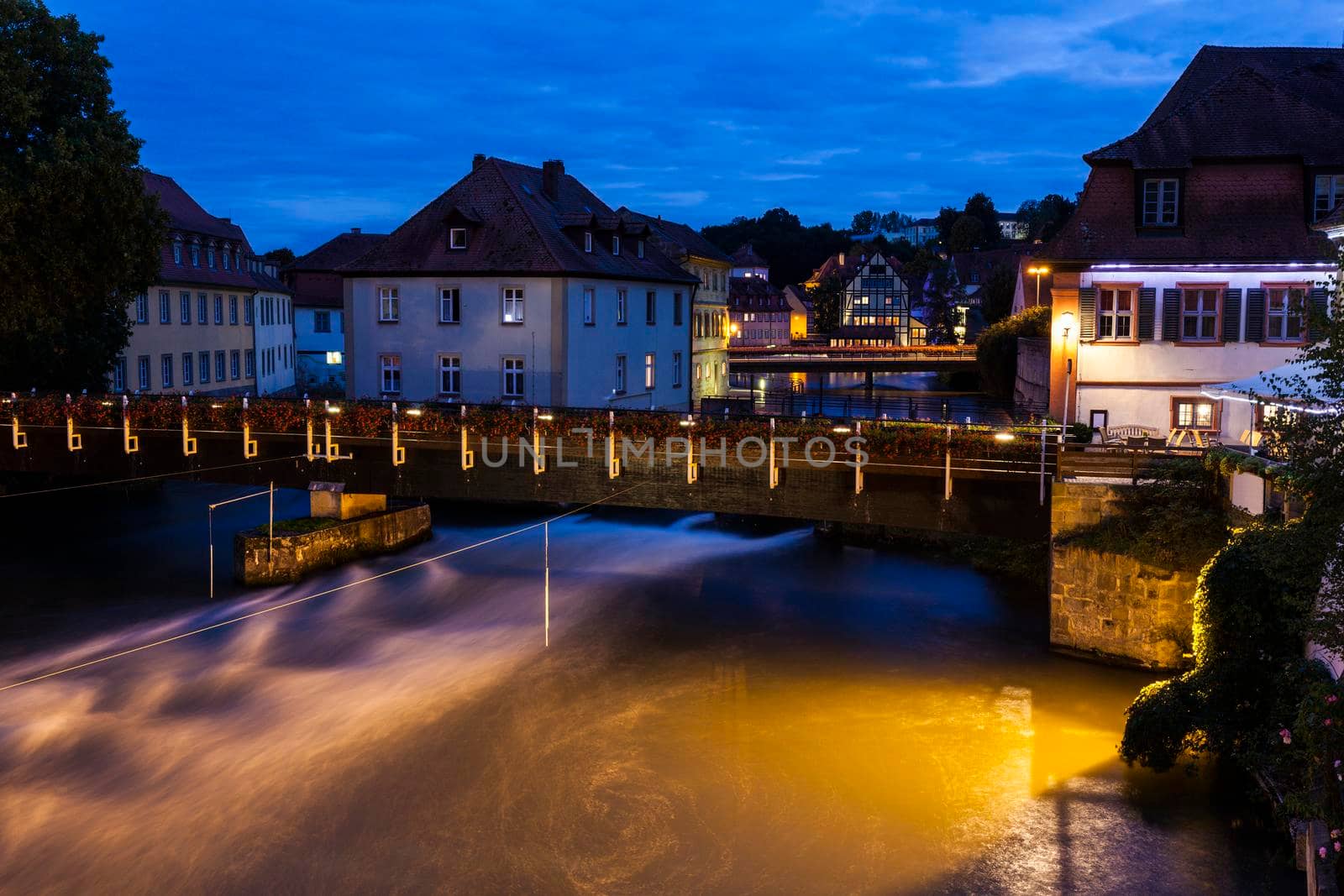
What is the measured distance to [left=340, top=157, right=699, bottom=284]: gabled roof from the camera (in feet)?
143

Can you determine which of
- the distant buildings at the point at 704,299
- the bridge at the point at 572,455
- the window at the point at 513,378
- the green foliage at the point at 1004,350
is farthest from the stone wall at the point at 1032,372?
the bridge at the point at 572,455

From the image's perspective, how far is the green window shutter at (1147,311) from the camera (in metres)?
34.1

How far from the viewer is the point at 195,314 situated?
58375 mm

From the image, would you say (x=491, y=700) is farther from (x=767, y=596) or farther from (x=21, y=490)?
(x=21, y=490)

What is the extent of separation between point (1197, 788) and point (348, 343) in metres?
35.7

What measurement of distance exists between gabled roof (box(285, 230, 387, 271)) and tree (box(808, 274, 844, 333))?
70220 mm

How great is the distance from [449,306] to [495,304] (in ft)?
6.49

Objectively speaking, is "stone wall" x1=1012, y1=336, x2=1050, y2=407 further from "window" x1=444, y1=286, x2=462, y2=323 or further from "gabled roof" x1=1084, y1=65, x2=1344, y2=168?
"window" x1=444, y1=286, x2=462, y2=323

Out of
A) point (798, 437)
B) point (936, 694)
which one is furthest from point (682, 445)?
point (936, 694)

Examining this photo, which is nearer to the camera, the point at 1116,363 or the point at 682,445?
the point at 682,445

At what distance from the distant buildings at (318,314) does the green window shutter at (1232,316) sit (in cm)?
5958

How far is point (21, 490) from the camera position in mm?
43469

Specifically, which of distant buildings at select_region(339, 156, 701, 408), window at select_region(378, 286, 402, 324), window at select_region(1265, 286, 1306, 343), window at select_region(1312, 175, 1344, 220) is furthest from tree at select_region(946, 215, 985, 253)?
window at select_region(1265, 286, 1306, 343)

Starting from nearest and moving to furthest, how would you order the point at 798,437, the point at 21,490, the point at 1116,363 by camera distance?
the point at 798,437, the point at 1116,363, the point at 21,490
